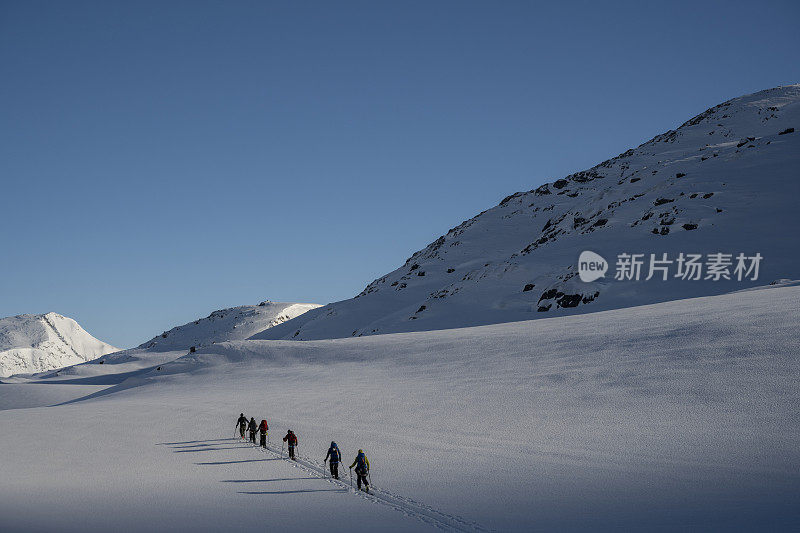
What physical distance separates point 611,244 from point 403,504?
63.3m

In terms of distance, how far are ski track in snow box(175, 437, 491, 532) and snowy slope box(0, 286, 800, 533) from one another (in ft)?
0.23

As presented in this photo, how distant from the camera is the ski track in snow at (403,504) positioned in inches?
413

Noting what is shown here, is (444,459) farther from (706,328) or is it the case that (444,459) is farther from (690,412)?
(706,328)

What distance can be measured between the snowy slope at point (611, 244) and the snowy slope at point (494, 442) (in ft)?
70.8

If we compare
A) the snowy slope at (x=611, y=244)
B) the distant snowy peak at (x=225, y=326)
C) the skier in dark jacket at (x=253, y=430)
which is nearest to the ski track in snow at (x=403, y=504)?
the skier in dark jacket at (x=253, y=430)

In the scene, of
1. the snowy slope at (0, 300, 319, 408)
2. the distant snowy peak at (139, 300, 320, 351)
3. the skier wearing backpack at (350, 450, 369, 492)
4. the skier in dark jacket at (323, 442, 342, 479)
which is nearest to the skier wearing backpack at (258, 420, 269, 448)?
the skier in dark jacket at (323, 442, 342, 479)

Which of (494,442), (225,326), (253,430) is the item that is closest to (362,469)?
(494,442)

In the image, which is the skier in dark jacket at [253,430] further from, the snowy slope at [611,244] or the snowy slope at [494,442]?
the snowy slope at [611,244]

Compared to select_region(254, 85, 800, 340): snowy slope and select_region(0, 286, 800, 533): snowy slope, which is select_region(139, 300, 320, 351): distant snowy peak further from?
select_region(0, 286, 800, 533): snowy slope

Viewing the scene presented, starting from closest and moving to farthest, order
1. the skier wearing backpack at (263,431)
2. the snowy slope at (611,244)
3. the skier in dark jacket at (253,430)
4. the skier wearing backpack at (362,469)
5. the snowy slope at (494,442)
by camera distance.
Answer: the snowy slope at (494,442), the skier wearing backpack at (362,469), the skier wearing backpack at (263,431), the skier in dark jacket at (253,430), the snowy slope at (611,244)

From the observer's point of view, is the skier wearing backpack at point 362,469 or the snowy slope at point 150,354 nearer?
the skier wearing backpack at point 362,469

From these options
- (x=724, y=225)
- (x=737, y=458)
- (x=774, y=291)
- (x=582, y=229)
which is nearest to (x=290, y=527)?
(x=737, y=458)

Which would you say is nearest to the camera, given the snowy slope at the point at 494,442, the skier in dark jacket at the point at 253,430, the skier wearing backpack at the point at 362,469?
the snowy slope at the point at 494,442

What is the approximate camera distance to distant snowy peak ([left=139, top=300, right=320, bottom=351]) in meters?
153
